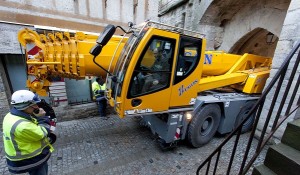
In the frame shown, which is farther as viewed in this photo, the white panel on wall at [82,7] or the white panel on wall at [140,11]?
the white panel on wall at [140,11]

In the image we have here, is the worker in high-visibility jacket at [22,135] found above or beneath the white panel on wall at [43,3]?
beneath

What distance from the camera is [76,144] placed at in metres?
4.14

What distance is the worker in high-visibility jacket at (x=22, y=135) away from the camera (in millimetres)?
2076

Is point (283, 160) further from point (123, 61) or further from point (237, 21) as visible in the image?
point (237, 21)

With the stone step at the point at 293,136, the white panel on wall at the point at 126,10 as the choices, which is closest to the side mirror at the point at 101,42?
the stone step at the point at 293,136

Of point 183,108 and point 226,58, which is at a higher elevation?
point 226,58

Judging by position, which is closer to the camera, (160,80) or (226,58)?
(160,80)

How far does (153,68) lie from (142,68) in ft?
0.74

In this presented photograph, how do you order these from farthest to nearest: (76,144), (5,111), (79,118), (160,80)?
(79,118) → (5,111) → (76,144) → (160,80)

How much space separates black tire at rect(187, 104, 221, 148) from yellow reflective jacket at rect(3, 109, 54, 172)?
2980 millimetres

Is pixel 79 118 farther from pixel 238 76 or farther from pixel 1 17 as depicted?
pixel 238 76

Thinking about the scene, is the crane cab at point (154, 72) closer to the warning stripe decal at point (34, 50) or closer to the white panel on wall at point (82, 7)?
the warning stripe decal at point (34, 50)

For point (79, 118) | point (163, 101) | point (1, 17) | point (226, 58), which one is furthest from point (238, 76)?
point (1, 17)

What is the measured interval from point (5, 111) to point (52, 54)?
3.53 m
